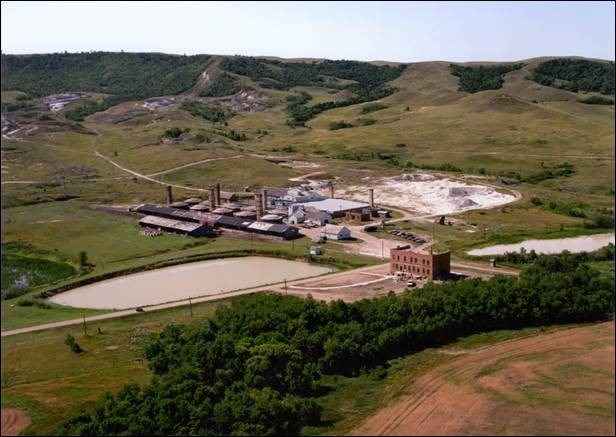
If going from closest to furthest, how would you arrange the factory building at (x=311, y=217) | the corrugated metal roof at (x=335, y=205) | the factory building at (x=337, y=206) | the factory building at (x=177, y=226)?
the factory building at (x=177, y=226)
the factory building at (x=311, y=217)
the factory building at (x=337, y=206)
the corrugated metal roof at (x=335, y=205)

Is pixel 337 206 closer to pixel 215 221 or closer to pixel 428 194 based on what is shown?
pixel 215 221

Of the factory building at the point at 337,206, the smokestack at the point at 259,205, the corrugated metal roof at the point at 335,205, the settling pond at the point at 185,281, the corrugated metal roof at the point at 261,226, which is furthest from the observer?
the corrugated metal roof at the point at 335,205

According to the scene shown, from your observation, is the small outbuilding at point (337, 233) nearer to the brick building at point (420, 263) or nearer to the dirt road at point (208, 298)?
the dirt road at point (208, 298)

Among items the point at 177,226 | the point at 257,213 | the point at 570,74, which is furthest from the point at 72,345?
the point at 570,74

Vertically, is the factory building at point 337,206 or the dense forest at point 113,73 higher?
the dense forest at point 113,73

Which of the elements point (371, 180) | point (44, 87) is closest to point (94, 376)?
point (371, 180)

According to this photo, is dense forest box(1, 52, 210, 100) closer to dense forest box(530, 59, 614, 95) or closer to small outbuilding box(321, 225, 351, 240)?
dense forest box(530, 59, 614, 95)

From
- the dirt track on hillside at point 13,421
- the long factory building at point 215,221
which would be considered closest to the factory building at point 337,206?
the long factory building at point 215,221
